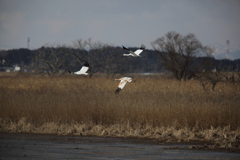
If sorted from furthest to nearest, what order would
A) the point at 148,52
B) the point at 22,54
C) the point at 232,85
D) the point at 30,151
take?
the point at 148,52 < the point at 22,54 < the point at 232,85 < the point at 30,151

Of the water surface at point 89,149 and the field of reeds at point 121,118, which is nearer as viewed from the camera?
the water surface at point 89,149

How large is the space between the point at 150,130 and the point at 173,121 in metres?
0.98

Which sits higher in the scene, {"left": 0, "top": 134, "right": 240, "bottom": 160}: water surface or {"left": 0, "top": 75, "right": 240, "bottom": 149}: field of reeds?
{"left": 0, "top": 75, "right": 240, "bottom": 149}: field of reeds

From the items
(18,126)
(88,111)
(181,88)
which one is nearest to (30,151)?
(18,126)

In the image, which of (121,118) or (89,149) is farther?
(121,118)

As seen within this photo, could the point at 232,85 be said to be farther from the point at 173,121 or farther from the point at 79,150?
the point at 79,150

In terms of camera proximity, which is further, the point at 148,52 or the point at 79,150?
the point at 148,52

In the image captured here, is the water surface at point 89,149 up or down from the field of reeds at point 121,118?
down

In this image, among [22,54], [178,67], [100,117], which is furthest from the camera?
[22,54]

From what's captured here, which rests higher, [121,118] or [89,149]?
[121,118]

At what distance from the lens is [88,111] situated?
46.2 feet

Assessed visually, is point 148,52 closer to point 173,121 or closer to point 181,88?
point 181,88

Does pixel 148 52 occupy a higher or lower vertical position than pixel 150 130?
higher

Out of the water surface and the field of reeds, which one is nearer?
the water surface
